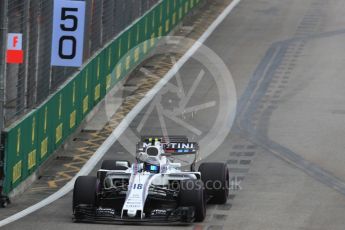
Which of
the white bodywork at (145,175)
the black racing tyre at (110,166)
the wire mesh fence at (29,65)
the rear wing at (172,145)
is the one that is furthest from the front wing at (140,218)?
the wire mesh fence at (29,65)

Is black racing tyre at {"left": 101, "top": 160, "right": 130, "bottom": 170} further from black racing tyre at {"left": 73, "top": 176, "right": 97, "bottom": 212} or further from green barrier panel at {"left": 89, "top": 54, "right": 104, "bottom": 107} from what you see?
green barrier panel at {"left": 89, "top": 54, "right": 104, "bottom": 107}

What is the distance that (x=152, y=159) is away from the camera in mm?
22781

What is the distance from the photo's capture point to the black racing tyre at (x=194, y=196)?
2177 cm

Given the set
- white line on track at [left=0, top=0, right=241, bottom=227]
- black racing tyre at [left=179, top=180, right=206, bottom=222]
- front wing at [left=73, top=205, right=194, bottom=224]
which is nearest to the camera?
front wing at [left=73, top=205, right=194, bottom=224]

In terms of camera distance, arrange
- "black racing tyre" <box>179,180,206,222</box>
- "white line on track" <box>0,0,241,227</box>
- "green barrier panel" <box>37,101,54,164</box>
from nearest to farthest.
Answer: "black racing tyre" <box>179,180,206,222</box> → "white line on track" <box>0,0,241,227</box> → "green barrier panel" <box>37,101,54,164</box>

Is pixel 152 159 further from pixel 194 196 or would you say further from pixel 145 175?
pixel 194 196

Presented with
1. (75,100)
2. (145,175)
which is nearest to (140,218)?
(145,175)

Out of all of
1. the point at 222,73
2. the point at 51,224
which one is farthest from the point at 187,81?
the point at 51,224

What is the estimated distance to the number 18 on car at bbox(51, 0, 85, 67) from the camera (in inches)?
1093
